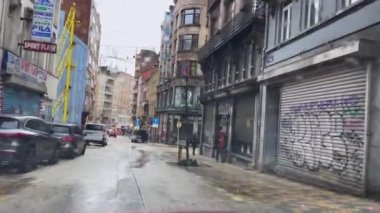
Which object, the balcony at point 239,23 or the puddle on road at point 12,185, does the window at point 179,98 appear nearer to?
the balcony at point 239,23

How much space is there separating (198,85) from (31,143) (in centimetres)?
4766

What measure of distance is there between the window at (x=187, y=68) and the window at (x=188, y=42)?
1.78 meters

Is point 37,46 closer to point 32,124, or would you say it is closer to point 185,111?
point 32,124

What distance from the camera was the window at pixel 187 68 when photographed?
64312 mm

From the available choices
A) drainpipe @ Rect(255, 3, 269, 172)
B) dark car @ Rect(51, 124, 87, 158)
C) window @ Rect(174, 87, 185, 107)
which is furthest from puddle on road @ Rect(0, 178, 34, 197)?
window @ Rect(174, 87, 185, 107)

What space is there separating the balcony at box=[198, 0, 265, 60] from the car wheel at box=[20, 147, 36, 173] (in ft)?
40.1

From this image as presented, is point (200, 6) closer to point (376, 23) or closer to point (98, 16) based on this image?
point (98, 16)

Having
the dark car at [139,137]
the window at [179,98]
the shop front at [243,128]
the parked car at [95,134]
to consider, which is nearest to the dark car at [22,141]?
the shop front at [243,128]

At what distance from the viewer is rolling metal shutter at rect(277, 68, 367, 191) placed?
13.9 meters

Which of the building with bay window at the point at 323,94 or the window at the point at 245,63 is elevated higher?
the window at the point at 245,63

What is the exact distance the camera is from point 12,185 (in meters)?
12.8

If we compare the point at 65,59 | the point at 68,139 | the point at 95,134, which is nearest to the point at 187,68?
the point at 65,59

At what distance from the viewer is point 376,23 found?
43.2 ft

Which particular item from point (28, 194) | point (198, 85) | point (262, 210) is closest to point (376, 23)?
point (262, 210)
